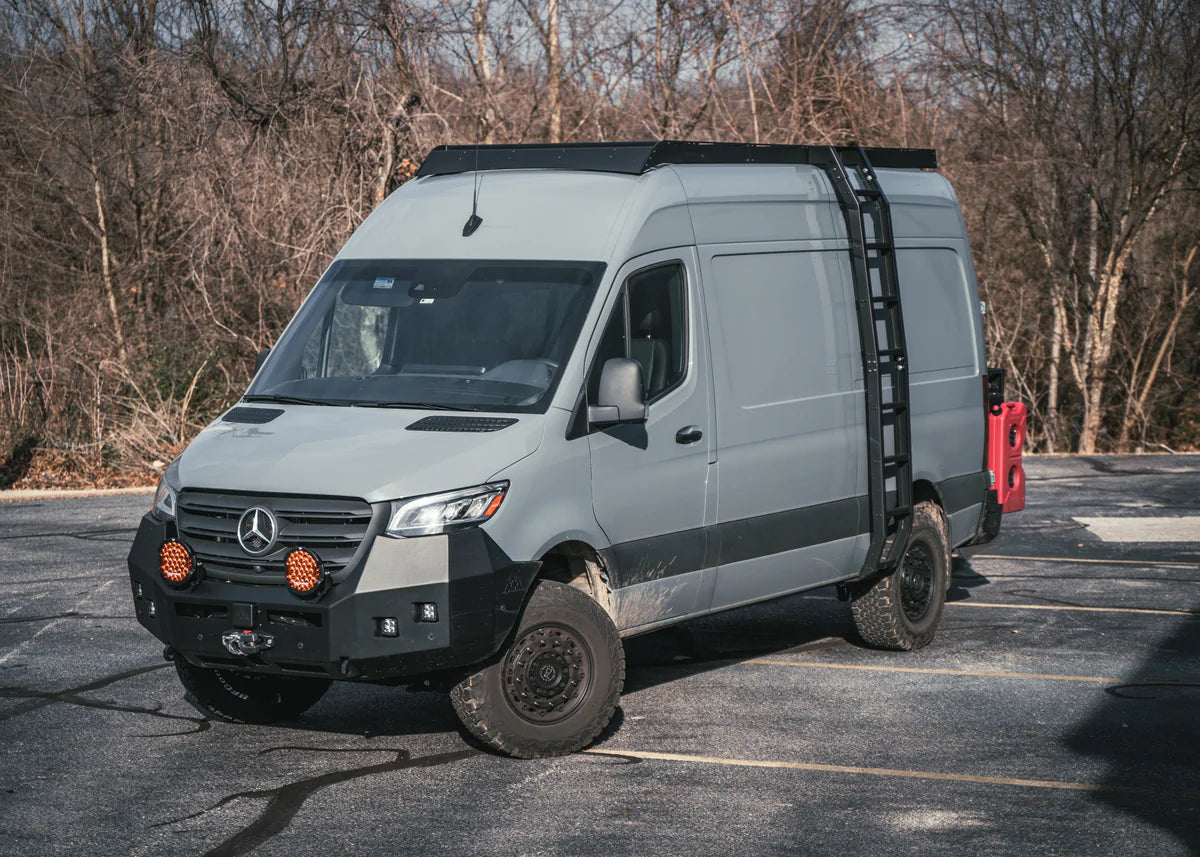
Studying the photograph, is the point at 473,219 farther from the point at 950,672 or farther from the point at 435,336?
the point at 950,672

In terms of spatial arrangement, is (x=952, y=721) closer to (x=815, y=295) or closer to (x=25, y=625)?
(x=815, y=295)

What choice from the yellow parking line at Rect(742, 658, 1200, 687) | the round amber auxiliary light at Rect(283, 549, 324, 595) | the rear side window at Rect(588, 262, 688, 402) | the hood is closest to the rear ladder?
the yellow parking line at Rect(742, 658, 1200, 687)

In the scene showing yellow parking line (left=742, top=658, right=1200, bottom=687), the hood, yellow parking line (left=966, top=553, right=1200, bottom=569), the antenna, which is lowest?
yellow parking line (left=742, top=658, right=1200, bottom=687)

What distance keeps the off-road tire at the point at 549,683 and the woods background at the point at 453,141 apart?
11909 mm

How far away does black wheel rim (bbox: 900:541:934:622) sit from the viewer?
349 inches

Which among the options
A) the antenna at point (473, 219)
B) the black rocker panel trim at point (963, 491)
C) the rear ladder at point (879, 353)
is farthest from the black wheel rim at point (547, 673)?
the black rocker panel trim at point (963, 491)

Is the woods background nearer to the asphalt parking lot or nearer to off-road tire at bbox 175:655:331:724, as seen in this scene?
the asphalt parking lot

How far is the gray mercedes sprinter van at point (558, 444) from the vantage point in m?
6.08

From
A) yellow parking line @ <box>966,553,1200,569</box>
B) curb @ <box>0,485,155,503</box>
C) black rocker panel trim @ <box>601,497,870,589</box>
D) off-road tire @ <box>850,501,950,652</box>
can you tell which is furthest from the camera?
curb @ <box>0,485,155,503</box>

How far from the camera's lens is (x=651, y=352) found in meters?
7.12

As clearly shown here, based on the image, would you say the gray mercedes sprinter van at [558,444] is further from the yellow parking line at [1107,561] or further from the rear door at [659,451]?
the yellow parking line at [1107,561]

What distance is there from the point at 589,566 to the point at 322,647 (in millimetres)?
1324

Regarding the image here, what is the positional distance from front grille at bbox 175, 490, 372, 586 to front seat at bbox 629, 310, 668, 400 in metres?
1.65

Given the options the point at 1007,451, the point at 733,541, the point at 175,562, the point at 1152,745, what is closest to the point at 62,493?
the point at 1007,451
